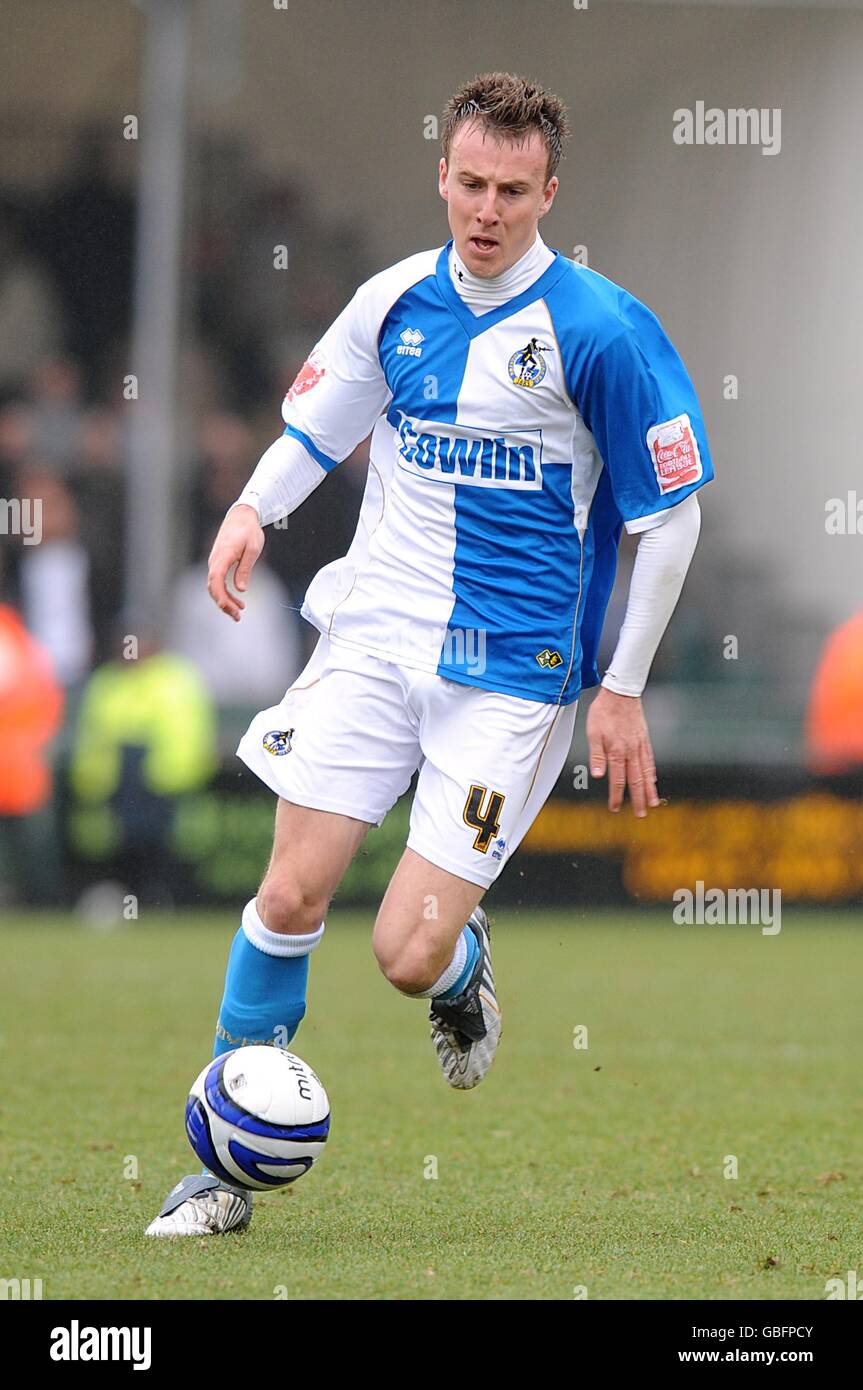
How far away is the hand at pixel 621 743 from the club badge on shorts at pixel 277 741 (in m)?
0.67

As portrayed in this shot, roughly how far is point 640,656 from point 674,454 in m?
0.44

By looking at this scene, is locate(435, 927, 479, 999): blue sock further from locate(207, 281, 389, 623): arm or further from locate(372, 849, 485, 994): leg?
locate(207, 281, 389, 623): arm

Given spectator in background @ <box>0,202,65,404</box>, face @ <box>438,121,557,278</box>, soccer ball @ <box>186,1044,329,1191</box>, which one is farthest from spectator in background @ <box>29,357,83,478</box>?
soccer ball @ <box>186,1044,329,1191</box>

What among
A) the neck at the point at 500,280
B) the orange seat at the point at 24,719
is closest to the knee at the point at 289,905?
the neck at the point at 500,280

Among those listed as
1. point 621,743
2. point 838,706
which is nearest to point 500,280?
point 621,743

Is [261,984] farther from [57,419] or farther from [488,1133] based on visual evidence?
[57,419]

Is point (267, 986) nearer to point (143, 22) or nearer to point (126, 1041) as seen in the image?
point (126, 1041)

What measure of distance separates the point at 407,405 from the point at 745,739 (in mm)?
8071

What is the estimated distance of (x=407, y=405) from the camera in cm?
448

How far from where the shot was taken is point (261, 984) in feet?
14.5

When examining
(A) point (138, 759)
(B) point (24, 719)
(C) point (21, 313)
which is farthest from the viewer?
(C) point (21, 313)

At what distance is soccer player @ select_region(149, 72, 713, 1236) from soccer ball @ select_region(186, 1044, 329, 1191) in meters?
0.24

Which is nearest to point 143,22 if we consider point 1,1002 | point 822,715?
point 822,715

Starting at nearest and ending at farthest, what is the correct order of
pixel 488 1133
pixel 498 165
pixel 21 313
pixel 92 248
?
1. pixel 498 165
2. pixel 488 1133
3. pixel 21 313
4. pixel 92 248
